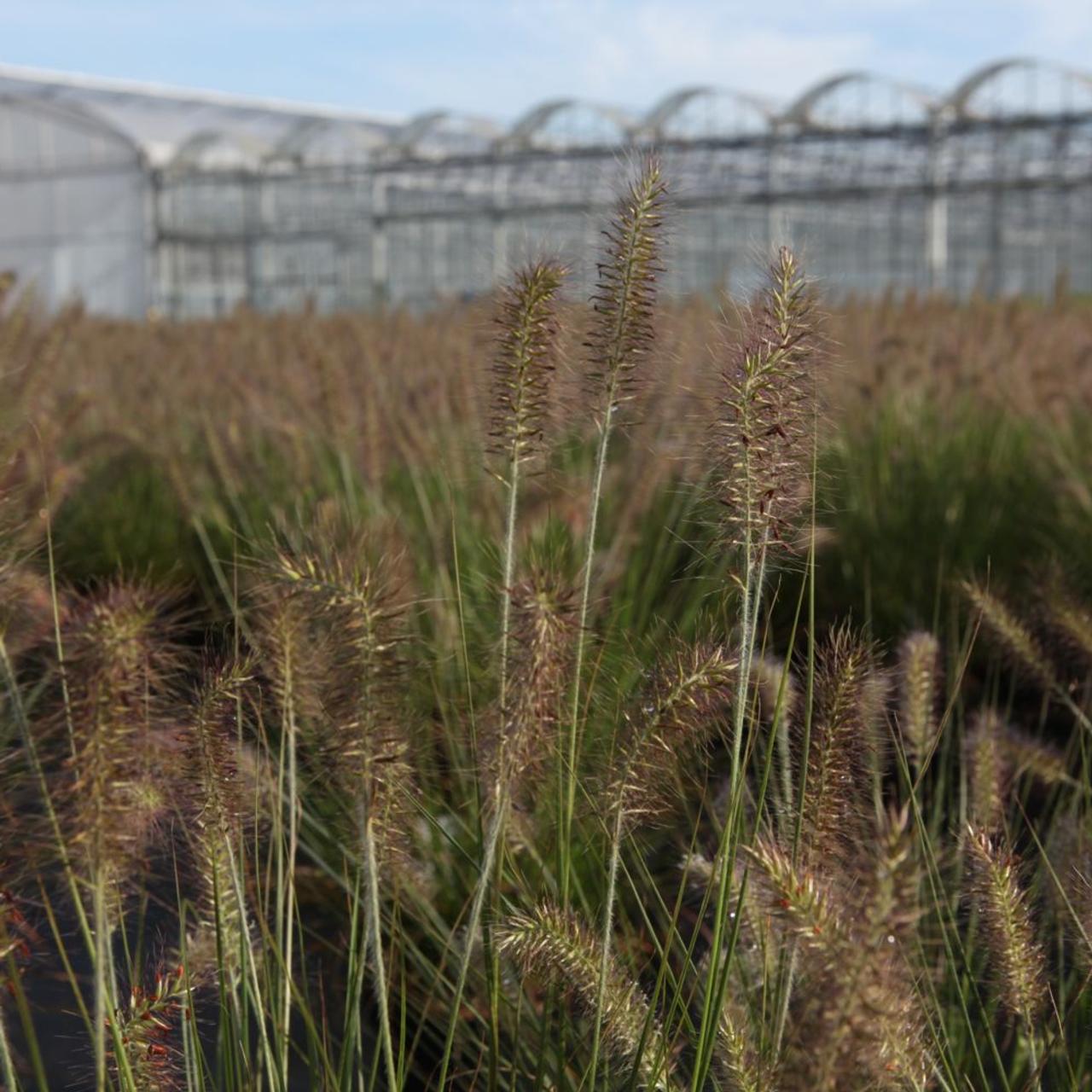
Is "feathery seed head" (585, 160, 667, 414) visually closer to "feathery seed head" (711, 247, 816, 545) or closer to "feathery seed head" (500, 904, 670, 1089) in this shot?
"feathery seed head" (711, 247, 816, 545)

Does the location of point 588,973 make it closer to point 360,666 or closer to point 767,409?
point 360,666

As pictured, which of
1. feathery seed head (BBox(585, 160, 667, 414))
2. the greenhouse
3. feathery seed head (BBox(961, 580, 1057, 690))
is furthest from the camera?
the greenhouse

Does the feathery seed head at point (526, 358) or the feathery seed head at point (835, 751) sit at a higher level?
the feathery seed head at point (526, 358)

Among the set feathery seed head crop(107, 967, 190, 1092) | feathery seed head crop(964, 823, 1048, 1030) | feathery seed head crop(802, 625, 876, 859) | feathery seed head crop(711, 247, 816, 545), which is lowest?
feathery seed head crop(107, 967, 190, 1092)

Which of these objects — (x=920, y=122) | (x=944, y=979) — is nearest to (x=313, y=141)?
(x=920, y=122)

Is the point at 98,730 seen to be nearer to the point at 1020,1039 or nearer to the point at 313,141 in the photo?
the point at 1020,1039

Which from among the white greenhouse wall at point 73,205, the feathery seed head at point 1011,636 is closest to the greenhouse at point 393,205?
the white greenhouse wall at point 73,205

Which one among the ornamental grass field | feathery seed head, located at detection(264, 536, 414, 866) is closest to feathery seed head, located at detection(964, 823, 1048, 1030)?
the ornamental grass field

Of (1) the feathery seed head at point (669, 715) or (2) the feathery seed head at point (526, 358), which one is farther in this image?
(2) the feathery seed head at point (526, 358)

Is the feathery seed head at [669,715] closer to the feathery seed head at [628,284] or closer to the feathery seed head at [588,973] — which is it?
the feathery seed head at [588,973]

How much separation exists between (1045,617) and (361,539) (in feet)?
4.78

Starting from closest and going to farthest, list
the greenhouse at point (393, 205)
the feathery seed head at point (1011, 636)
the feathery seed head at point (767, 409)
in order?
the feathery seed head at point (767, 409) → the feathery seed head at point (1011, 636) → the greenhouse at point (393, 205)

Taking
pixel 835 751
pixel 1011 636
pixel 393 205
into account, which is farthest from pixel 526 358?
pixel 393 205

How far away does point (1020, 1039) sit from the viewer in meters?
1.79
